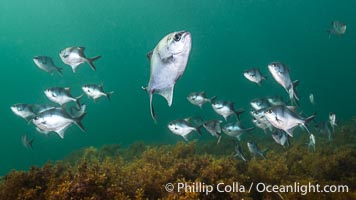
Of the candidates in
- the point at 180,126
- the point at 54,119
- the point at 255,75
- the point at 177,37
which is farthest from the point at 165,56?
the point at 255,75

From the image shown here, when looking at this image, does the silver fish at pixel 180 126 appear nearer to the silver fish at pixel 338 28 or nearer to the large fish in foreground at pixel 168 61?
the large fish in foreground at pixel 168 61

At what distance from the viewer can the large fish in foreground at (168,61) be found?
8.63ft

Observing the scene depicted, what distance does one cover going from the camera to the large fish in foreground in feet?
8.63

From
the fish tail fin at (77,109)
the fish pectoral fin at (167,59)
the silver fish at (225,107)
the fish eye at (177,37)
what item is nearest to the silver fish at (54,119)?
the fish tail fin at (77,109)

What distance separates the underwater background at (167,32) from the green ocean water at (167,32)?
0.42 meters

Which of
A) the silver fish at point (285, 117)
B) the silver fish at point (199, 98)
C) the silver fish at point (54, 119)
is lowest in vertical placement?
the silver fish at point (285, 117)

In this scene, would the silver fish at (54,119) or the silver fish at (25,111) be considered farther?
the silver fish at (25,111)

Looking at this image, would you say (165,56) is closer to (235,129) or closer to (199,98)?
(235,129)

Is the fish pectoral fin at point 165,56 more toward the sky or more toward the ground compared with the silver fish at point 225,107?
more toward the ground

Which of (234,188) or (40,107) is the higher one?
→ (40,107)

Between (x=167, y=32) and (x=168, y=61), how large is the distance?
121 m

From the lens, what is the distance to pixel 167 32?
120 metres

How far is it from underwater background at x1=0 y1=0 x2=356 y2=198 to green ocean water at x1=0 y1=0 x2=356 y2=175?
42cm

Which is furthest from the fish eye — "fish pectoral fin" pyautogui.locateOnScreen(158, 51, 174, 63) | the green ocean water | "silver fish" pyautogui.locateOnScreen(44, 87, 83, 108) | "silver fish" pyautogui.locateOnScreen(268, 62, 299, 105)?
the green ocean water
